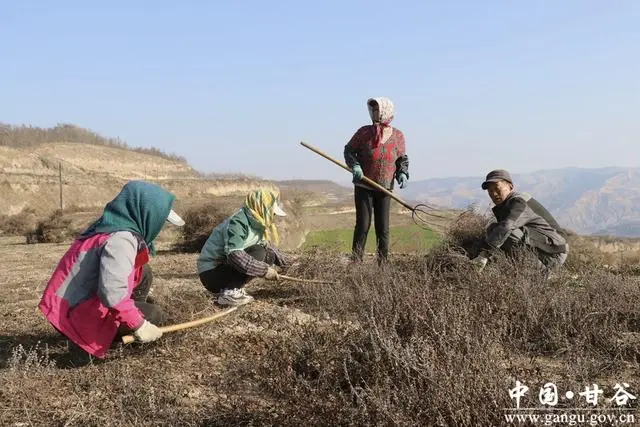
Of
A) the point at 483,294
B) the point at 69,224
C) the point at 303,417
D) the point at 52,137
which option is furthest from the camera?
the point at 52,137

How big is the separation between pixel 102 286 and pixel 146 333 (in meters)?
0.33

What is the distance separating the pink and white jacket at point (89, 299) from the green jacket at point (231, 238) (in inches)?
43.5

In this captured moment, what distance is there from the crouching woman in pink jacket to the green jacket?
1036 mm

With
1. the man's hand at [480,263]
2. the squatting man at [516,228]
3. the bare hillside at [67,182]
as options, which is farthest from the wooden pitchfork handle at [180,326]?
the bare hillside at [67,182]

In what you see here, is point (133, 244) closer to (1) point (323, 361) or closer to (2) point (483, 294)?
(1) point (323, 361)

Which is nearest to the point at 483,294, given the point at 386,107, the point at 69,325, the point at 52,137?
the point at 69,325

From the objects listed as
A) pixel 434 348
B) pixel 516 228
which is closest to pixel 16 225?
pixel 516 228

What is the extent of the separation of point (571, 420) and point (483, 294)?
1.56 meters

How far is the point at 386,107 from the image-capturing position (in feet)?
16.9

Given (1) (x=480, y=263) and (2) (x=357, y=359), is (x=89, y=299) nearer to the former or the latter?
(2) (x=357, y=359)

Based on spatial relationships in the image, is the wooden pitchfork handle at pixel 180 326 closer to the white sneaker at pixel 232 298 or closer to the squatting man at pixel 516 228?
the white sneaker at pixel 232 298

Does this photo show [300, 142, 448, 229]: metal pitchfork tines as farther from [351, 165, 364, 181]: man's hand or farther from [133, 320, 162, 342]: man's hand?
[133, 320, 162, 342]: man's hand

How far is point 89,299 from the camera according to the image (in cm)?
277

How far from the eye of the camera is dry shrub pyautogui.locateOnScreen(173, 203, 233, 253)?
395 inches
